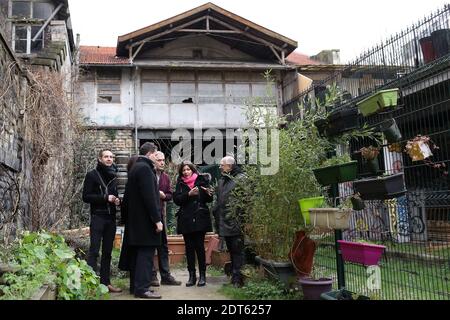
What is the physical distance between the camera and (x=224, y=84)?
17.4m

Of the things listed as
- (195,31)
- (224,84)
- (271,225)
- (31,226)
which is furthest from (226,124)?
(271,225)

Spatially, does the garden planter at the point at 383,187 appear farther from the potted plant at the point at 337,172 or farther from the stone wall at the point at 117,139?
the stone wall at the point at 117,139

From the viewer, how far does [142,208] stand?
4418 millimetres

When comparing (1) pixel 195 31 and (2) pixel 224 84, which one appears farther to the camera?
(2) pixel 224 84

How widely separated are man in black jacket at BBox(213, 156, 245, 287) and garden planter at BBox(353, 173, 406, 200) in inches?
63.8

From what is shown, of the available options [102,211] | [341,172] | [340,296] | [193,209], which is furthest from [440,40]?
[102,211]

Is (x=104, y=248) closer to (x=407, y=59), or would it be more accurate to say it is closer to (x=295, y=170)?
(x=295, y=170)

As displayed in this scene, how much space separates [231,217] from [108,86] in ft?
43.5

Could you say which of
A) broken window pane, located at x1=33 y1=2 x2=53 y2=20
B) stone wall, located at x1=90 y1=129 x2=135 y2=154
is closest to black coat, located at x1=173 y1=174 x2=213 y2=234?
broken window pane, located at x1=33 y1=2 x2=53 y2=20

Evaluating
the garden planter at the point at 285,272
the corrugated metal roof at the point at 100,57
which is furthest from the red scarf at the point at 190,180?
the corrugated metal roof at the point at 100,57

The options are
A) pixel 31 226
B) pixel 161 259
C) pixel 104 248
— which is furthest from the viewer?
pixel 31 226

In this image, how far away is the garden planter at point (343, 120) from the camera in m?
4.23
